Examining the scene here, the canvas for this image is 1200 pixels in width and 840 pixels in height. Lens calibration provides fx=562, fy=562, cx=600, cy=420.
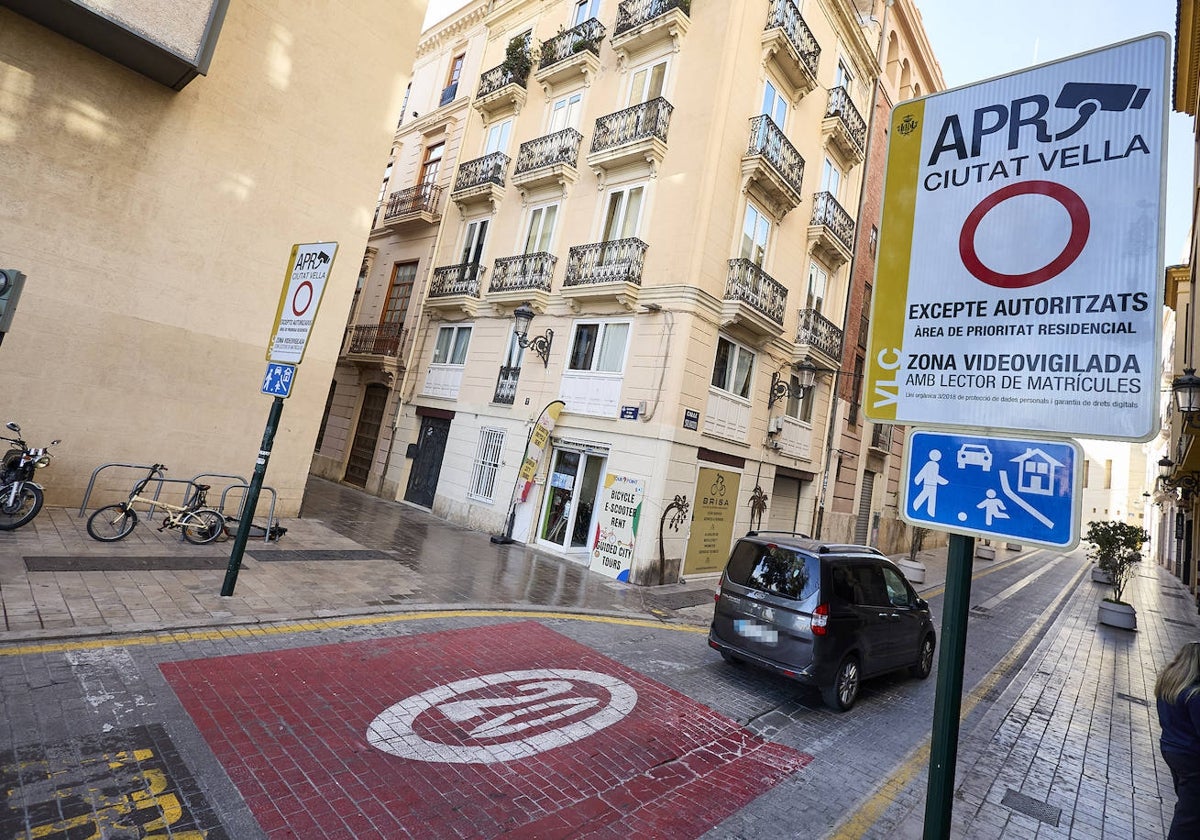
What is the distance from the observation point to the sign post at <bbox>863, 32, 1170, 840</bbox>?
1977 millimetres

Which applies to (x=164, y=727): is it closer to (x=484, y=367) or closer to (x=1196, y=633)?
(x=484, y=367)

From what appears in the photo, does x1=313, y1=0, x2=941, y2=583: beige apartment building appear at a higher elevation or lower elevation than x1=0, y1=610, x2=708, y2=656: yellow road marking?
higher

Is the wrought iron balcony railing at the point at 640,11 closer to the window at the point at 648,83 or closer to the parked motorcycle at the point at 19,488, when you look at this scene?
the window at the point at 648,83

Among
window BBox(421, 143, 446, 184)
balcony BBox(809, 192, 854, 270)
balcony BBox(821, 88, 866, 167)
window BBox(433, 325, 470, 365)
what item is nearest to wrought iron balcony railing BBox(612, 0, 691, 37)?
balcony BBox(821, 88, 866, 167)

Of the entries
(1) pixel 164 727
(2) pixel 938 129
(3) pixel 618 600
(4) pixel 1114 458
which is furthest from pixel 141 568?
(4) pixel 1114 458

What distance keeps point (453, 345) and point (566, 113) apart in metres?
7.96

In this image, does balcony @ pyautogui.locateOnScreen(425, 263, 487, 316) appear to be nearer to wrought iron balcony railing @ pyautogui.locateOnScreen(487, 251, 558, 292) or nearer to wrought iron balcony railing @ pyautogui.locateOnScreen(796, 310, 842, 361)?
wrought iron balcony railing @ pyautogui.locateOnScreen(487, 251, 558, 292)

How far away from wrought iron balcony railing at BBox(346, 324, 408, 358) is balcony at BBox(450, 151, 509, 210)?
16.5ft

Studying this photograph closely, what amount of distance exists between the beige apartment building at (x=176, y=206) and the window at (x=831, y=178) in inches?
500

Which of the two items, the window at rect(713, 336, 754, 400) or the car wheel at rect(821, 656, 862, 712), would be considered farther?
the window at rect(713, 336, 754, 400)

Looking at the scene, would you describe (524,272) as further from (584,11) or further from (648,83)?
(584,11)

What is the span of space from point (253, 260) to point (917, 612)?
516 inches

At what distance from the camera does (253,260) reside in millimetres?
11086

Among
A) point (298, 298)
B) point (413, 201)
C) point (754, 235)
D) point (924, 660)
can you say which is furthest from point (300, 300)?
point (413, 201)
